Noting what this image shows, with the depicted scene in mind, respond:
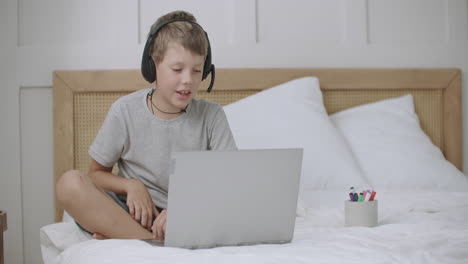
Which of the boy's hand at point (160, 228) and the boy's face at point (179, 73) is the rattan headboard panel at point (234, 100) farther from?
the boy's hand at point (160, 228)

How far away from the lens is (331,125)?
2.35 m

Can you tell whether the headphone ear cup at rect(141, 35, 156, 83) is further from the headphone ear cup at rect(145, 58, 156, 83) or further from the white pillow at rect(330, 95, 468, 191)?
the white pillow at rect(330, 95, 468, 191)

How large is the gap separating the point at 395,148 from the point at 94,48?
133 centimetres

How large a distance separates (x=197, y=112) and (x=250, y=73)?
89cm

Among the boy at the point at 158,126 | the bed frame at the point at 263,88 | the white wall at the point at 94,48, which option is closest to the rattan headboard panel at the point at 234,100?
the bed frame at the point at 263,88

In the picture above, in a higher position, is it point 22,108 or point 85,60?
point 85,60

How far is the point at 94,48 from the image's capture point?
8.25 ft

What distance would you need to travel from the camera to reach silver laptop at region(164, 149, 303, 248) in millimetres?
1162

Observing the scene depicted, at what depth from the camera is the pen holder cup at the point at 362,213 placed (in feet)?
4.83

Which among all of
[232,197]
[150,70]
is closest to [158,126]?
[150,70]

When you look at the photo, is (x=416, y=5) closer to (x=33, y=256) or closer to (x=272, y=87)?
(x=272, y=87)

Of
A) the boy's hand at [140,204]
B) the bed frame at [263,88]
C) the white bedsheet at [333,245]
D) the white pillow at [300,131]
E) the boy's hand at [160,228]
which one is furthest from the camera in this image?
the bed frame at [263,88]

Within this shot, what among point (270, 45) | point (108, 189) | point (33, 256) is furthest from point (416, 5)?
point (33, 256)

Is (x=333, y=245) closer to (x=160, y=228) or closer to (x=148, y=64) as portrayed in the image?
(x=160, y=228)
